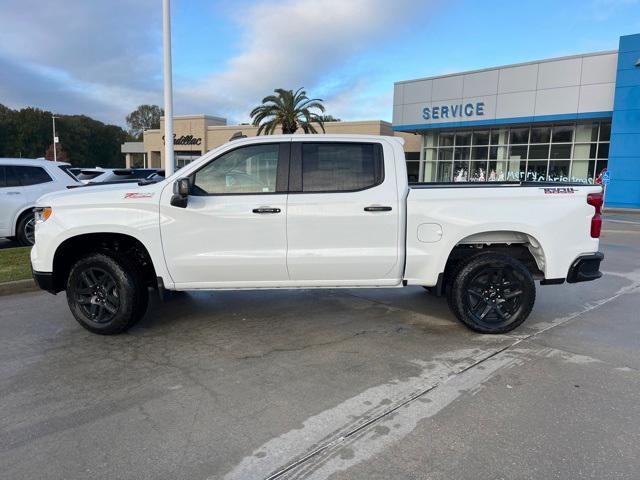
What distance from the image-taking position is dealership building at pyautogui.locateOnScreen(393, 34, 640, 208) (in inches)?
1101

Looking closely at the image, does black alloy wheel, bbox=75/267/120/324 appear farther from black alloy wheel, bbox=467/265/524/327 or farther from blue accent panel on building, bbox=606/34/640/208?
blue accent panel on building, bbox=606/34/640/208

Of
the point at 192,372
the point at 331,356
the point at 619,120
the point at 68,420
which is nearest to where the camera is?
the point at 68,420

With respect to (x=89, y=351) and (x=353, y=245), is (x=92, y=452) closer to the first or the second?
(x=89, y=351)

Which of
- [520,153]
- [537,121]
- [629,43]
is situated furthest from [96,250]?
[520,153]

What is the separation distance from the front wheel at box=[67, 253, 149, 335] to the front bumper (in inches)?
179

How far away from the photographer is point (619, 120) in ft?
91.3

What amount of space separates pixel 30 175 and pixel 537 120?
2785 cm

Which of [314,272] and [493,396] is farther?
[314,272]

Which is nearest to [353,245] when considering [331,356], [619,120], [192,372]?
[331,356]

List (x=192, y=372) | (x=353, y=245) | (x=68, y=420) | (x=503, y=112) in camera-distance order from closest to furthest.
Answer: (x=68, y=420) → (x=192, y=372) → (x=353, y=245) → (x=503, y=112)

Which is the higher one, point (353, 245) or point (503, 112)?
point (503, 112)

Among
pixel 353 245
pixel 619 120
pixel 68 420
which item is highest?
pixel 619 120

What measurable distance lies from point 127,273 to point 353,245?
2.32 m

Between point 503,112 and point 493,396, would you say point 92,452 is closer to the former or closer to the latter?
point 493,396
